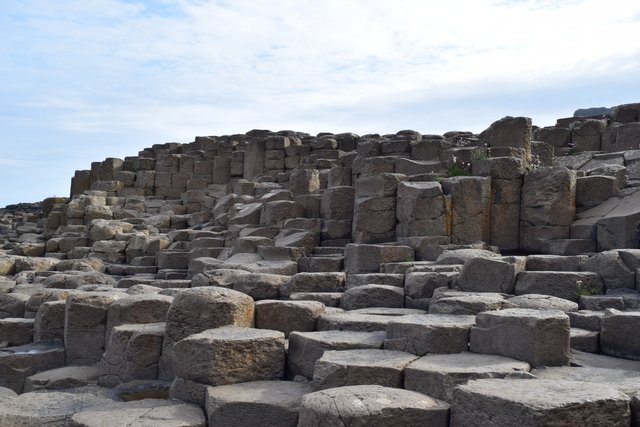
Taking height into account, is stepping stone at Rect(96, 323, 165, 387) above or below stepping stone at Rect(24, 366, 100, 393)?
above

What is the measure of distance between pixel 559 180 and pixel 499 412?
8.93m

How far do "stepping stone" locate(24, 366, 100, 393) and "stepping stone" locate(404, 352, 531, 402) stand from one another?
425cm

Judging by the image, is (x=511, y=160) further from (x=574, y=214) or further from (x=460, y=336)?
(x=460, y=336)

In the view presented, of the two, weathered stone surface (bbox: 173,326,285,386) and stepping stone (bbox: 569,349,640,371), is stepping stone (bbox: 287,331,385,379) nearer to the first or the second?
weathered stone surface (bbox: 173,326,285,386)

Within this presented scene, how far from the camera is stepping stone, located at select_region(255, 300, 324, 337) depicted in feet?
25.7

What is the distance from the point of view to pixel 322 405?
492cm

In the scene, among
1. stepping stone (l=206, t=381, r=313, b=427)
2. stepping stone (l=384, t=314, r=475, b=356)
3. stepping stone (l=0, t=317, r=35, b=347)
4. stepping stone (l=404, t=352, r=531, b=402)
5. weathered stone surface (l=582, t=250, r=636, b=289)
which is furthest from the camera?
stepping stone (l=0, t=317, r=35, b=347)

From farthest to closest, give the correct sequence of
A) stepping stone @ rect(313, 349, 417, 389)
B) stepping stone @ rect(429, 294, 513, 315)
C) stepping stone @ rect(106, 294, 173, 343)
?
stepping stone @ rect(106, 294, 173, 343)
stepping stone @ rect(429, 294, 513, 315)
stepping stone @ rect(313, 349, 417, 389)

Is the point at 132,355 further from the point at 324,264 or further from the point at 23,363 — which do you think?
the point at 324,264

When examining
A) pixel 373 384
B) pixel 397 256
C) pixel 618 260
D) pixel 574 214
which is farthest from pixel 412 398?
pixel 574 214

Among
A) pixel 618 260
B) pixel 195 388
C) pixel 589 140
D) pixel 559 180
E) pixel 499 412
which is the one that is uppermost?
pixel 589 140

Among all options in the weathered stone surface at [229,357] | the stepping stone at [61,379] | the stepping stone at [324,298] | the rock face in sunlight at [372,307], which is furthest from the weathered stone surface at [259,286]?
the weathered stone surface at [229,357]

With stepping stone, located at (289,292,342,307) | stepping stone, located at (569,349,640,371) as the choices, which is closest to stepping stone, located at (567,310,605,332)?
stepping stone, located at (569,349,640,371)

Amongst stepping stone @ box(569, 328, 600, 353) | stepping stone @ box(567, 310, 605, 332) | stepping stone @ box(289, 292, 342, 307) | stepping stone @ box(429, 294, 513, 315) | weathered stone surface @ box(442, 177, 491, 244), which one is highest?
weathered stone surface @ box(442, 177, 491, 244)
